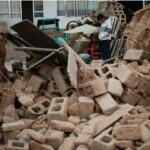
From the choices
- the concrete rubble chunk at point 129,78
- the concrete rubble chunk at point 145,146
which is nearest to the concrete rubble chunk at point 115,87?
the concrete rubble chunk at point 129,78

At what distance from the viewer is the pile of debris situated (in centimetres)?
548

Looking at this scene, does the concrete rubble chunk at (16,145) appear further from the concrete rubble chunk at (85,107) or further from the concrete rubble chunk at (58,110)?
the concrete rubble chunk at (85,107)

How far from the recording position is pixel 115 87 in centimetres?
690

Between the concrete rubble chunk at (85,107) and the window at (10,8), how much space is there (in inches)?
633

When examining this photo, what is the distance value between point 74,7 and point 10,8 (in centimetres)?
370

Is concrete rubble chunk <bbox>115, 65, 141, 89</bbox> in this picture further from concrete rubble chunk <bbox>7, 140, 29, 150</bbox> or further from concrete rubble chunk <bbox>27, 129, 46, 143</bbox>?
concrete rubble chunk <bbox>7, 140, 29, 150</bbox>

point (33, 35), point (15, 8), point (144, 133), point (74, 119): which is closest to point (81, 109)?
point (74, 119)

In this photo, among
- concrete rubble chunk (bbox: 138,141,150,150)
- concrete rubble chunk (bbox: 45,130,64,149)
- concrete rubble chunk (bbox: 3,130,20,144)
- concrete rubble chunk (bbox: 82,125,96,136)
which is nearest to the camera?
concrete rubble chunk (bbox: 138,141,150,150)

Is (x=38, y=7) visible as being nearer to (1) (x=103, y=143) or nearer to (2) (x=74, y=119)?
(2) (x=74, y=119)

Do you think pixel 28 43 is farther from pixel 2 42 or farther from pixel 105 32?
pixel 105 32

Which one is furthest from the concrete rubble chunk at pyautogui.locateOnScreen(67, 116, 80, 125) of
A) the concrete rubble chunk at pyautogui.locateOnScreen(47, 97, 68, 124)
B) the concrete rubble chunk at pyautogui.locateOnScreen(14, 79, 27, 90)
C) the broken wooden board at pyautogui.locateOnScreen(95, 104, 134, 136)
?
the concrete rubble chunk at pyautogui.locateOnScreen(14, 79, 27, 90)

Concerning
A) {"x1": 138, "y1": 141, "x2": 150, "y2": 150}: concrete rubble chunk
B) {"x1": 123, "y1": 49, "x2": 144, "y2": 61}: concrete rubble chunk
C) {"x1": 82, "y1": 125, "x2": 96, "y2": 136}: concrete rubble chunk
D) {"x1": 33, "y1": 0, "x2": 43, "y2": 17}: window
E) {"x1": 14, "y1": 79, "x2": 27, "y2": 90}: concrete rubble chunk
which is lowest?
{"x1": 82, "y1": 125, "x2": 96, "y2": 136}: concrete rubble chunk

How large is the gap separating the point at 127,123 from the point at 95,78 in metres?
1.52

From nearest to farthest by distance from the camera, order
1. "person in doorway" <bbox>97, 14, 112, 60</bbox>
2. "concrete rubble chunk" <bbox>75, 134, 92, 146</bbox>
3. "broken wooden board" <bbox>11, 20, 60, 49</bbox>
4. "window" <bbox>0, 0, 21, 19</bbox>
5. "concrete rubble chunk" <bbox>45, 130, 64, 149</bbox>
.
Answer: "concrete rubble chunk" <bbox>75, 134, 92, 146</bbox>, "concrete rubble chunk" <bbox>45, 130, 64, 149</bbox>, "broken wooden board" <bbox>11, 20, 60, 49</bbox>, "person in doorway" <bbox>97, 14, 112, 60</bbox>, "window" <bbox>0, 0, 21, 19</bbox>
